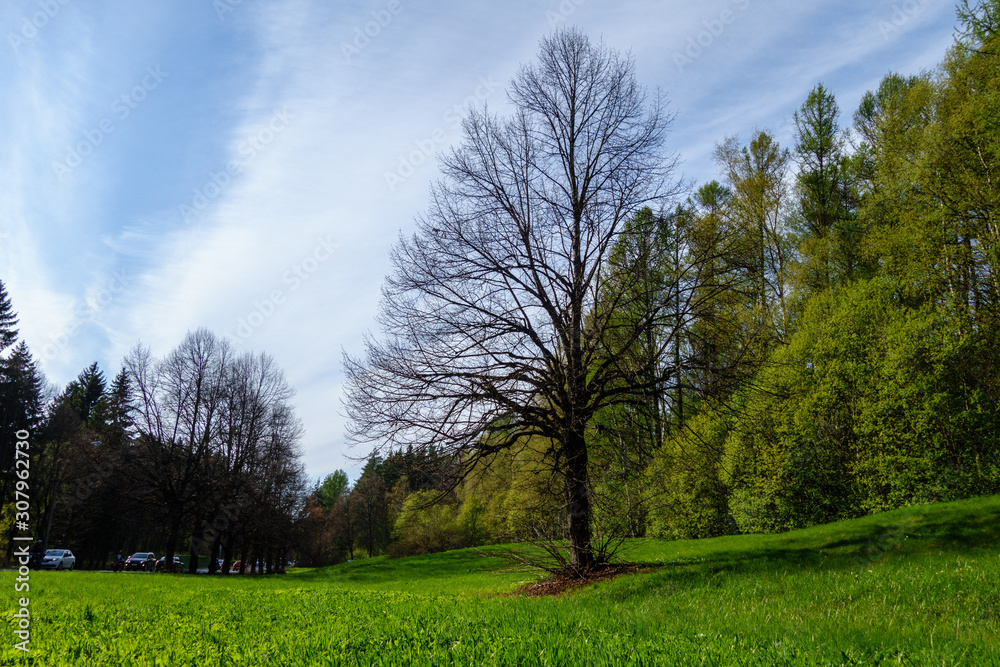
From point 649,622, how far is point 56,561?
39508mm

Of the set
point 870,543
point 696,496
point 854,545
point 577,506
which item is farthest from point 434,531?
point 870,543

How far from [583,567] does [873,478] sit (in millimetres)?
13100

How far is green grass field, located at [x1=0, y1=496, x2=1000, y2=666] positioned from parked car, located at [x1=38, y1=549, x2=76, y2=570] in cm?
2541

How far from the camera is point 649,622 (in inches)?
242

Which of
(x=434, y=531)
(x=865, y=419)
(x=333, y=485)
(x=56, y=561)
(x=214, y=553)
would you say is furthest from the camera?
(x=333, y=485)

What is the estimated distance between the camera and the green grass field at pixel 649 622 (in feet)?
14.2

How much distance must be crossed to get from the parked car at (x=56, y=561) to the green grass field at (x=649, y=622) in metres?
25.4

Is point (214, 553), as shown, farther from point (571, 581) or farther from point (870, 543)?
point (870, 543)

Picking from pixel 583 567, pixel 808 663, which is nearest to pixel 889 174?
pixel 583 567

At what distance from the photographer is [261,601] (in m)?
9.49

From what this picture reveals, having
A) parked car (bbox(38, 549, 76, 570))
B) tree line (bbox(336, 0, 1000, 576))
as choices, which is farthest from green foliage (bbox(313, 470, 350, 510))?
tree line (bbox(336, 0, 1000, 576))

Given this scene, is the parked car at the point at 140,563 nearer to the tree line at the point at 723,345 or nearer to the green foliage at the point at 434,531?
the green foliage at the point at 434,531

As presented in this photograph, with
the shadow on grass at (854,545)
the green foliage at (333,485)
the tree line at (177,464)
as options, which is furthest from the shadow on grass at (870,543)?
the green foliage at (333,485)

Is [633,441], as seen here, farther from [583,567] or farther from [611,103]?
[611,103]
